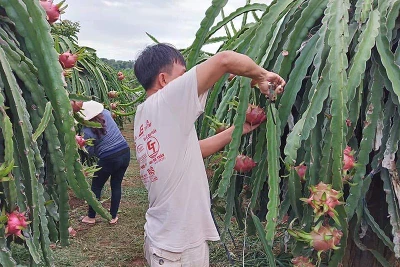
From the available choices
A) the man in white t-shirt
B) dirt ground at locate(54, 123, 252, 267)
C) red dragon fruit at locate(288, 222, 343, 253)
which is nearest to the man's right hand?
the man in white t-shirt

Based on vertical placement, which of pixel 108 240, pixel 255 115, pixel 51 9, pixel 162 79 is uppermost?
pixel 51 9

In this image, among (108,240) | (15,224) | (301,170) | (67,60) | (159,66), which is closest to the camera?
(15,224)

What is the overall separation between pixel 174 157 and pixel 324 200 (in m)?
0.59

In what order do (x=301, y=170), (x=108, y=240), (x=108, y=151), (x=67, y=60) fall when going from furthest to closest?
(x=108, y=151) < (x=108, y=240) < (x=67, y=60) < (x=301, y=170)

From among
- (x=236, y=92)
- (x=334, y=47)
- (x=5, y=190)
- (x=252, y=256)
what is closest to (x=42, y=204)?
(x=5, y=190)

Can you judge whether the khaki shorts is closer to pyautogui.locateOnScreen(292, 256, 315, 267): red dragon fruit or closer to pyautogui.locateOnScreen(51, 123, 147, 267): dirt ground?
pyautogui.locateOnScreen(292, 256, 315, 267): red dragon fruit

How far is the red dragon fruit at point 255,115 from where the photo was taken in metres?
1.66

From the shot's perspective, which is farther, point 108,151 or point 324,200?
point 108,151

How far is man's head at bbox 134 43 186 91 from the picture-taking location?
5.84 feet

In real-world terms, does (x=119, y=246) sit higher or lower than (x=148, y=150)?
lower

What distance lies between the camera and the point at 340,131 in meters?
1.36

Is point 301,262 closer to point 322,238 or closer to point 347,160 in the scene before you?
point 322,238

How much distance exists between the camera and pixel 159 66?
178 cm

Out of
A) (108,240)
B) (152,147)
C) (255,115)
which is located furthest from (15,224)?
(108,240)
